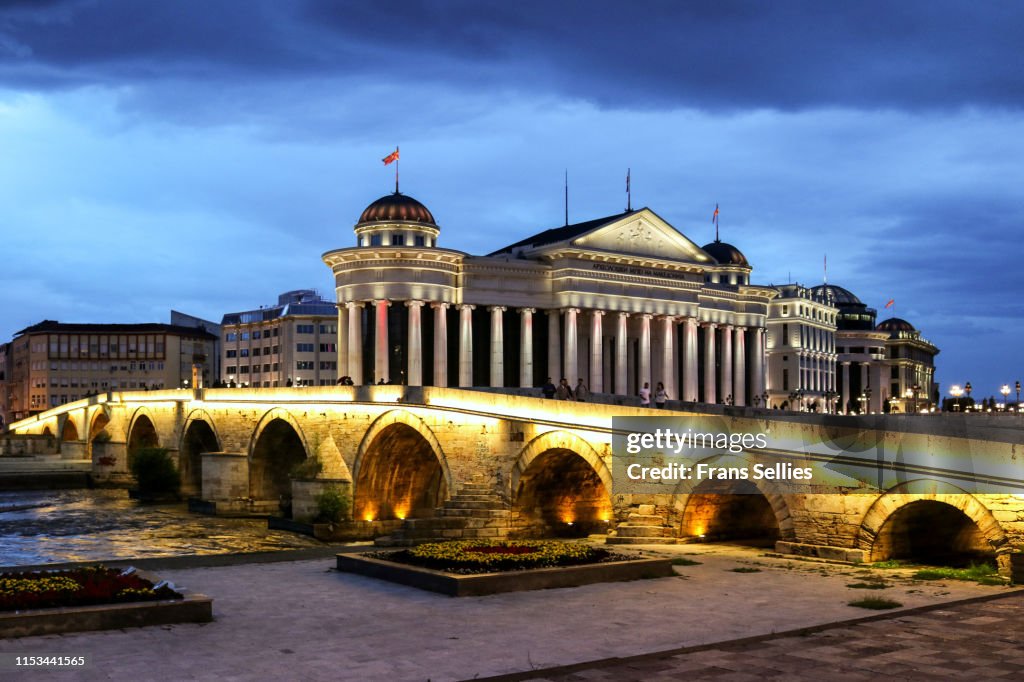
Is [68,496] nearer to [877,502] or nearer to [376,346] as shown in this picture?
[376,346]

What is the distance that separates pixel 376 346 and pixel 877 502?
47435 mm

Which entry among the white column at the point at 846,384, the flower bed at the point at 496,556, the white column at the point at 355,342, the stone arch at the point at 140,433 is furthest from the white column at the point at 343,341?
the white column at the point at 846,384

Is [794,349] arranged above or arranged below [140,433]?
above

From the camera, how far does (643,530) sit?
87.4 ft

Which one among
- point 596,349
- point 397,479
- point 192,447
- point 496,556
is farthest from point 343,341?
point 496,556

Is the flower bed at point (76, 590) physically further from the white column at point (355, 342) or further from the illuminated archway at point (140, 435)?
the illuminated archway at point (140, 435)

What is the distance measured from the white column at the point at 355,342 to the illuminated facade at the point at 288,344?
39483 millimetres

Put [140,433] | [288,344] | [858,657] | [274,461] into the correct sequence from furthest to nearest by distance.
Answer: [288,344]
[140,433]
[274,461]
[858,657]

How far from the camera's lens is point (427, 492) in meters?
44.0

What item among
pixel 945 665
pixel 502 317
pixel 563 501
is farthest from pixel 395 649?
pixel 502 317

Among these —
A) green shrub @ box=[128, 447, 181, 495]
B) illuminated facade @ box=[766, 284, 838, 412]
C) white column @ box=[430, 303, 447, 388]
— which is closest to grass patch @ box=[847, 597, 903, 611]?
green shrub @ box=[128, 447, 181, 495]

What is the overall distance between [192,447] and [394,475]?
2193cm

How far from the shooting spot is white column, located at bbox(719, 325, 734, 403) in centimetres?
8356

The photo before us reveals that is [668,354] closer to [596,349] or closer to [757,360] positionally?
[596,349]
